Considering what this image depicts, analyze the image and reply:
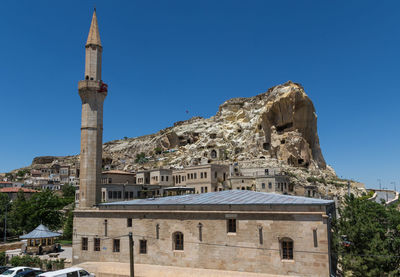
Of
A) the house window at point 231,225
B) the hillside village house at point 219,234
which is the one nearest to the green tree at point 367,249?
the hillside village house at point 219,234

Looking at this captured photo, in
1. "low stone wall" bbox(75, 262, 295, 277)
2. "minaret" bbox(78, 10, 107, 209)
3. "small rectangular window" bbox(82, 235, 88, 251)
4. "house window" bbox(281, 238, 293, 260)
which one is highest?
"minaret" bbox(78, 10, 107, 209)

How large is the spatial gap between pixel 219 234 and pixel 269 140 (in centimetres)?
6492

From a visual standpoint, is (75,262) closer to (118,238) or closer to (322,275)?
(118,238)

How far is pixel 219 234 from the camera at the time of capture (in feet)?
66.1

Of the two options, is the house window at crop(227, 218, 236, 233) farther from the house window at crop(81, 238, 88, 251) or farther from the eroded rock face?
the eroded rock face

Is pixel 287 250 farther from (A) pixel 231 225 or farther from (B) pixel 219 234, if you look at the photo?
(B) pixel 219 234

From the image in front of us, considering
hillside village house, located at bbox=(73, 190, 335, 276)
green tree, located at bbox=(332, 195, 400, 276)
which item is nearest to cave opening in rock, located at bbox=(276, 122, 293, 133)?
green tree, located at bbox=(332, 195, 400, 276)

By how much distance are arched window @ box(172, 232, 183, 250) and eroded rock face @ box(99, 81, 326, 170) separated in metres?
58.1

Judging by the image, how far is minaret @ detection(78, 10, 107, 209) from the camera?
30.8 metres

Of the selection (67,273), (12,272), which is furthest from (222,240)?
(12,272)

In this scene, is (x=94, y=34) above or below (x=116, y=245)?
above

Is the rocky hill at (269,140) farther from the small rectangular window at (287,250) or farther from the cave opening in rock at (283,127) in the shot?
the small rectangular window at (287,250)

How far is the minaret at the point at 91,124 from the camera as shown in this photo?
3077 centimetres

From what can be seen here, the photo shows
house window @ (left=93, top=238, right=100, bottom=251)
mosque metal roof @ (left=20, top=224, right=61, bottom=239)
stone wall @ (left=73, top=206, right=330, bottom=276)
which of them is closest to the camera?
stone wall @ (left=73, top=206, right=330, bottom=276)
